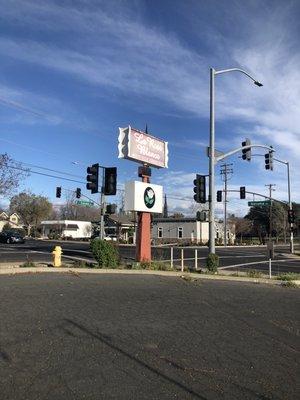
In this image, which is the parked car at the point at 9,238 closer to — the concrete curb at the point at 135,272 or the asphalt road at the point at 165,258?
the asphalt road at the point at 165,258

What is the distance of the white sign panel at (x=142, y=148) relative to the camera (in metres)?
25.9

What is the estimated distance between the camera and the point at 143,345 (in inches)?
313

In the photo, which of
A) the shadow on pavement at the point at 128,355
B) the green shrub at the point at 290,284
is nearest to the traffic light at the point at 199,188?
the green shrub at the point at 290,284

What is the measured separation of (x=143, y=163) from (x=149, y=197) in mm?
1856

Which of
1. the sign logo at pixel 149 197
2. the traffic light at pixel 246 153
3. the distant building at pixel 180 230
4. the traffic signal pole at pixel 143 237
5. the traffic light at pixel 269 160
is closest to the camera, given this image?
the traffic signal pole at pixel 143 237


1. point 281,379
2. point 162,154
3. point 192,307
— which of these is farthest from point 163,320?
point 162,154

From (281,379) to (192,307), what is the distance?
5500mm

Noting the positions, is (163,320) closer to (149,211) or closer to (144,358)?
(144,358)

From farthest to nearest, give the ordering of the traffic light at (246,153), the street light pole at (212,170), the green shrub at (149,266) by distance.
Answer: the traffic light at (246,153), the street light pole at (212,170), the green shrub at (149,266)

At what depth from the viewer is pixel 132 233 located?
82.1 meters

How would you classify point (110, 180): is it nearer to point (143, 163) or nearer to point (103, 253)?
point (143, 163)

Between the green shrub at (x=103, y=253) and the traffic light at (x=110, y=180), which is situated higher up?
the traffic light at (x=110, y=180)

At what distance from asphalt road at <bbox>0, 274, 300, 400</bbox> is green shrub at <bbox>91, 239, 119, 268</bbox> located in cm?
810

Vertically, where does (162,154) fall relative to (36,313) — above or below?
above
